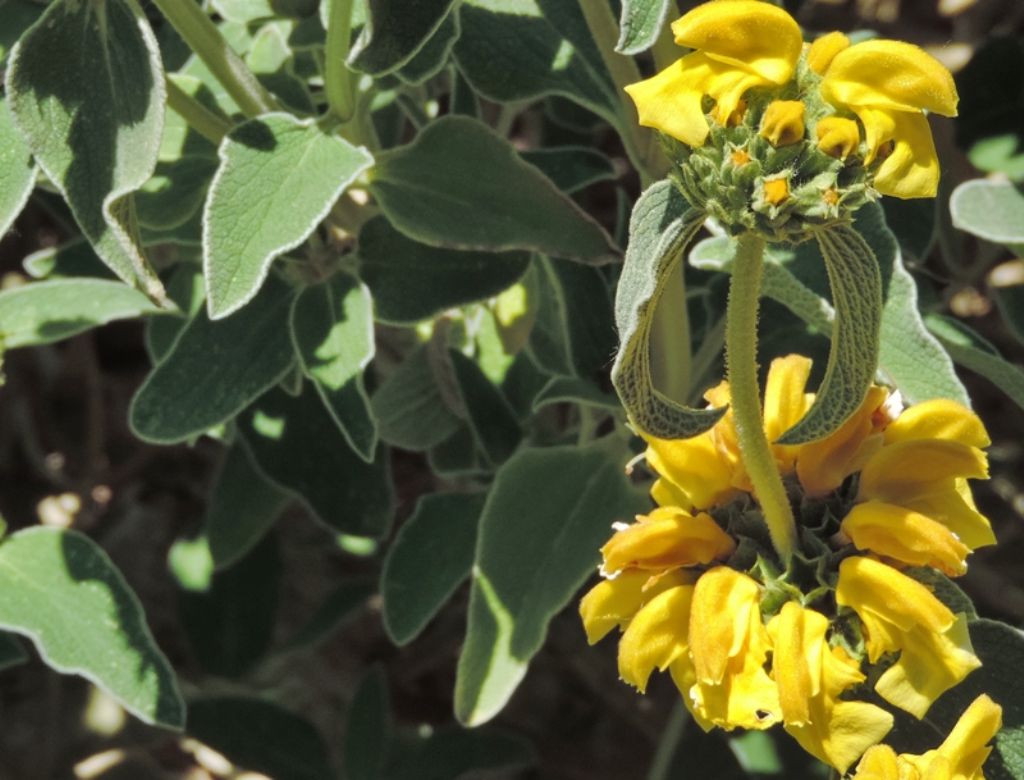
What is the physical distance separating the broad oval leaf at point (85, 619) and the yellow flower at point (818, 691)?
55 centimetres

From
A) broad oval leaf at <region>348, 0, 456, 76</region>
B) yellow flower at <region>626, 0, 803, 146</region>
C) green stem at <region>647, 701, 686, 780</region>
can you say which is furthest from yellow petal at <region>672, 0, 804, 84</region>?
green stem at <region>647, 701, 686, 780</region>

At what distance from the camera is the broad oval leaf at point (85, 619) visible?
1.20 m

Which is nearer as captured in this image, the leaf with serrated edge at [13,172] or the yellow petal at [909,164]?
the yellow petal at [909,164]

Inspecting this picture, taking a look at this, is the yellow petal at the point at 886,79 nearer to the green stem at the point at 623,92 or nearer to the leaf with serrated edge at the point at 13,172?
the green stem at the point at 623,92

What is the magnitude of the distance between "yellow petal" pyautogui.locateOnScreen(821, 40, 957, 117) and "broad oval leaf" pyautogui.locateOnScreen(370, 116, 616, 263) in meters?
0.43

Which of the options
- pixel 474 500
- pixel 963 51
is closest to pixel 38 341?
pixel 474 500

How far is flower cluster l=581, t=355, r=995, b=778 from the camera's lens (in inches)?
34.3

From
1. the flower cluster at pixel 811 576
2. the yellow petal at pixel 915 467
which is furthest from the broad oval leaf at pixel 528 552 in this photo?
the yellow petal at pixel 915 467

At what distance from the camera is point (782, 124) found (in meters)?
0.73

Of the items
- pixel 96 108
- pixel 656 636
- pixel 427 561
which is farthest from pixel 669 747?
pixel 96 108

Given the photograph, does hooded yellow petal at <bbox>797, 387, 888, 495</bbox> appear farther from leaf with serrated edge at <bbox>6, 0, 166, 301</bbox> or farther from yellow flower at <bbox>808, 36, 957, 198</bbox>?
leaf with serrated edge at <bbox>6, 0, 166, 301</bbox>

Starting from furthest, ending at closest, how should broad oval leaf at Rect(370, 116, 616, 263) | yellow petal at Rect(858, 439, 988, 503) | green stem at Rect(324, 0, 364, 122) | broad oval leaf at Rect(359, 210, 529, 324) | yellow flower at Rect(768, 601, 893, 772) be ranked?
broad oval leaf at Rect(359, 210, 529, 324)
broad oval leaf at Rect(370, 116, 616, 263)
green stem at Rect(324, 0, 364, 122)
yellow petal at Rect(858, 439, 988, 503)
yellow flower at Rect(768, 601, 893, 772)

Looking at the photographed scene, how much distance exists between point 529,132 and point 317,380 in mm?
789

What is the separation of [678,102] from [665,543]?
1.00ft
